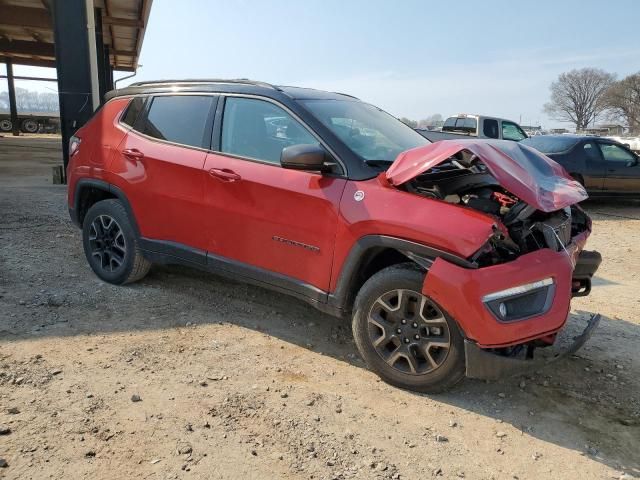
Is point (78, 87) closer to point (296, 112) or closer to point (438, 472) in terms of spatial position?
point (296, 112)

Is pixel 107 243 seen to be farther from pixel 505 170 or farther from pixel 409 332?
pixel 505 170

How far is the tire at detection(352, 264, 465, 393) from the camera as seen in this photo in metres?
2.94

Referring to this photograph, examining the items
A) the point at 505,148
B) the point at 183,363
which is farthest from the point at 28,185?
the point at 505,148

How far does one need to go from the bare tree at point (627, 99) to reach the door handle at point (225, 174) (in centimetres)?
7685

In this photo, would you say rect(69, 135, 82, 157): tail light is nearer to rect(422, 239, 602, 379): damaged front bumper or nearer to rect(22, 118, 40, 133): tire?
rect(422, 239, 602, 379): damaged front bumper

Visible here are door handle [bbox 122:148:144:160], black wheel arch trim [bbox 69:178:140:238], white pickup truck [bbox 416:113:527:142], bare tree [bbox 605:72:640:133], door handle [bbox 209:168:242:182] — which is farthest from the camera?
bare tree [bbox 605:72:640:133]

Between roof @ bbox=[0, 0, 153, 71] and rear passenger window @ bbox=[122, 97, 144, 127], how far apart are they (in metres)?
11.6

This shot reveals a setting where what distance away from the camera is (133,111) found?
4.52m

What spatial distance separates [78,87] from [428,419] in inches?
343

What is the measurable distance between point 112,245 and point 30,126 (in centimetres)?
3667

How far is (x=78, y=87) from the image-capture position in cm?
909

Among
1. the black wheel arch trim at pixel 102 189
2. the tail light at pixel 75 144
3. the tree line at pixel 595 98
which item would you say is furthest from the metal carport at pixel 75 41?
the tree line at pixel 595 98

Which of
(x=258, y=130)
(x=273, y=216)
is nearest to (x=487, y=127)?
(x=258, y=130)

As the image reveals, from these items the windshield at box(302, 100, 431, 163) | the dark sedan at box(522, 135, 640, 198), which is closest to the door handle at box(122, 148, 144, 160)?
the windshield at box(302, 100, 431, 163)
